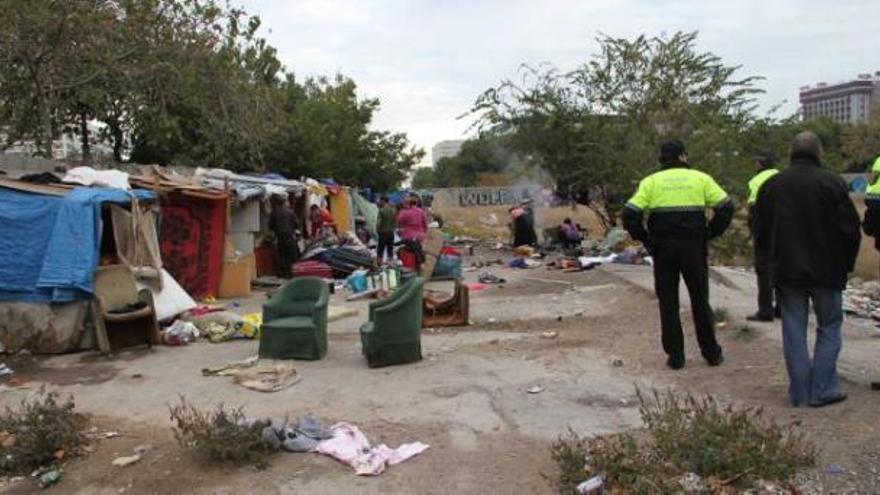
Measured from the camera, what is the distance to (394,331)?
8.43 meters

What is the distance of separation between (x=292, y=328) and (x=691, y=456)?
502 centimetres

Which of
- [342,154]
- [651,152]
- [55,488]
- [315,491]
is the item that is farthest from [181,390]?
[342,154]

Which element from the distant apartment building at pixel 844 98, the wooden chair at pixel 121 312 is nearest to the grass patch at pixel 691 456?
the wooden chair at pixel 121 312

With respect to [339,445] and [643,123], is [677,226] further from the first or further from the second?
[643,123]

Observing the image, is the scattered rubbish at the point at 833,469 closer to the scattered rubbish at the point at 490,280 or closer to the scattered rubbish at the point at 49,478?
the scattered rubbish at the point at 49,478

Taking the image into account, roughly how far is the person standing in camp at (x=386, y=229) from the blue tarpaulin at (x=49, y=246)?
975 cm

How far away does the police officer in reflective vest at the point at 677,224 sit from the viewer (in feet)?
23.4

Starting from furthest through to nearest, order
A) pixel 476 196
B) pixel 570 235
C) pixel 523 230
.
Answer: pixel 476 196, pixel 523 230, pixel 570 235

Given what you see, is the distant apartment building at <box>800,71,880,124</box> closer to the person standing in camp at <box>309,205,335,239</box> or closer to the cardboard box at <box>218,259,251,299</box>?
the person standing in camp at <box>309,205,335,239</box>

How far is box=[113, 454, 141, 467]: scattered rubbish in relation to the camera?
575cm

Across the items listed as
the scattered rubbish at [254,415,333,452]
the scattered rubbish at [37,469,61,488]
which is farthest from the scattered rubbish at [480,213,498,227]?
the scattered rubbish at [37,469,61,488]

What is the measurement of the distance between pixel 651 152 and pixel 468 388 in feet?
50.2

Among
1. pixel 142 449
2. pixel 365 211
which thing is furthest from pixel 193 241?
pixel 365 211

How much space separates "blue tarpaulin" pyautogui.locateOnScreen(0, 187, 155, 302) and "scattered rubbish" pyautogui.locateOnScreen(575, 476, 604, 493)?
6.88m
